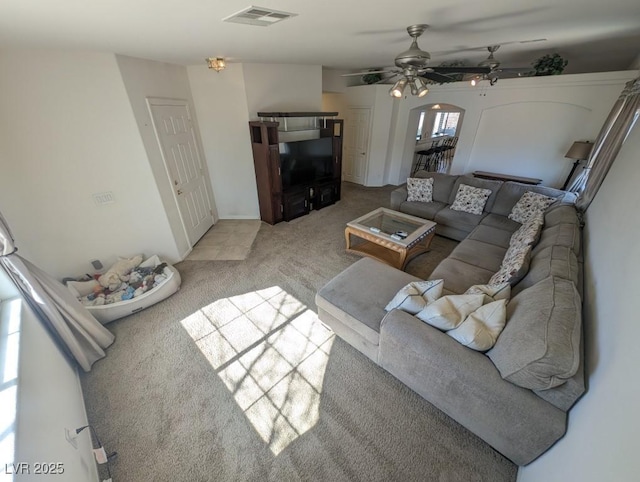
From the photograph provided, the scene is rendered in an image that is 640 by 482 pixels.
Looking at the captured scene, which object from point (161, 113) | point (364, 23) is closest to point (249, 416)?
point (364, 23)

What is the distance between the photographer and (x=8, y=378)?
109 cm

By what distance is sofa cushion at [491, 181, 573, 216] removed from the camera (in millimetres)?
3448

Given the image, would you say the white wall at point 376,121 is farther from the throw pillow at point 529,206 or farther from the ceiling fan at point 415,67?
the ceiling fan at point 415,67

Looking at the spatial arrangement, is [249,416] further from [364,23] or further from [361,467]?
[364,23]

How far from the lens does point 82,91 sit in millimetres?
2295

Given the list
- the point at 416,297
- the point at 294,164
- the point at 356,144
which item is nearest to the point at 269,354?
the point at 416,297

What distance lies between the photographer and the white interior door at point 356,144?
239 inches

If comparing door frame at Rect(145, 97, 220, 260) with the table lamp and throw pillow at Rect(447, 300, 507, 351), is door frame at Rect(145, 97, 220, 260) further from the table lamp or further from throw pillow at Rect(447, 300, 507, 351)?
the table lamp

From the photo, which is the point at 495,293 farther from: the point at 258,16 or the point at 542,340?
the point at 258,16

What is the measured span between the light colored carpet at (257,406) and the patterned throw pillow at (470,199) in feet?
9.07

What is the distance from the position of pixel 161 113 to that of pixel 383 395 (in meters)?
3.84

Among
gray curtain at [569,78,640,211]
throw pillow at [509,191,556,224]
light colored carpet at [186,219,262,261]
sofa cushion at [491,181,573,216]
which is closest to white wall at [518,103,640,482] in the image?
gray curtain at [569,78,640,211]

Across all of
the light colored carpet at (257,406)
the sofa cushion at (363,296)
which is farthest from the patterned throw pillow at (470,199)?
the light colored carpet at (257,406)

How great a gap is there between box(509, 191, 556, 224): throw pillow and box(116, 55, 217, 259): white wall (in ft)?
15.2
